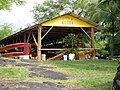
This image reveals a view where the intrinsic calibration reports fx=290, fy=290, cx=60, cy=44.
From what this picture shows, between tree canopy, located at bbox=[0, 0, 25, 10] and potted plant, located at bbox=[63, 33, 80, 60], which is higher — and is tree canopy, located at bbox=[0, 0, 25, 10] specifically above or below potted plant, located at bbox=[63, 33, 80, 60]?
above

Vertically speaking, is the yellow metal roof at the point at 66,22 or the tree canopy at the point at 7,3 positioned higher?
the tree canopy at the point at 7,3

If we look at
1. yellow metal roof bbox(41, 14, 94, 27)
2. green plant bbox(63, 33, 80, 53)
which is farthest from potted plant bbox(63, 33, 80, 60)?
yellow metal roof bbox(41, 14, 94, 27)

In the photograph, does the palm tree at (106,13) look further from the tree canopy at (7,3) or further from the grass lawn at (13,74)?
the grass lawn at (13,74)

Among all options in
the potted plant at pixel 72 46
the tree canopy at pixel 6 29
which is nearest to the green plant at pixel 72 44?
the potted plant at pixel 72 46

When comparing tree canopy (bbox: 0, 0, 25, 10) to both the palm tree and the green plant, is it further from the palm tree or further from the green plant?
the palm tree

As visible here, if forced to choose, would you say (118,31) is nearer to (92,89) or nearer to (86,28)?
(86,28)

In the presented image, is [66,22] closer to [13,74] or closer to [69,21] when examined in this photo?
[69,21]

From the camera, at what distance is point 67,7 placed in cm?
5003

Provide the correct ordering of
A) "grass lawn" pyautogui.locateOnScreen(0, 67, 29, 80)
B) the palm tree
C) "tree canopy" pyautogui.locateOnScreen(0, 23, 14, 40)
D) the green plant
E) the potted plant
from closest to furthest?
"grass lawn" pyautogui.locateOnScreen(0, 67, 29, 80) → the potted plant → the green plant → the palm tree → "tree canopy" pyautogui.locateOnScreen(0, 23, 14, 40)

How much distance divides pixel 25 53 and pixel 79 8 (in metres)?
21.8

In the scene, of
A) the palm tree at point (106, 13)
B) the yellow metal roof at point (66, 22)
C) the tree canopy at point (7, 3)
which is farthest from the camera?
the palm tree at point (106, 13)

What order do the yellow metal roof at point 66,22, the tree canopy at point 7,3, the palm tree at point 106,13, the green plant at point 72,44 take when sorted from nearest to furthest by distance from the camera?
1. the tree canopy at point 7,3
2. the yellow metal roof at point 66,22
3. the green plant at point 72,44
4. the palm tree at point 106,13

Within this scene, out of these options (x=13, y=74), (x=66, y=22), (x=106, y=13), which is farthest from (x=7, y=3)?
(x=13, y=74)

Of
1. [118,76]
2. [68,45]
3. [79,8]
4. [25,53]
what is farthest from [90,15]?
[118,76]
